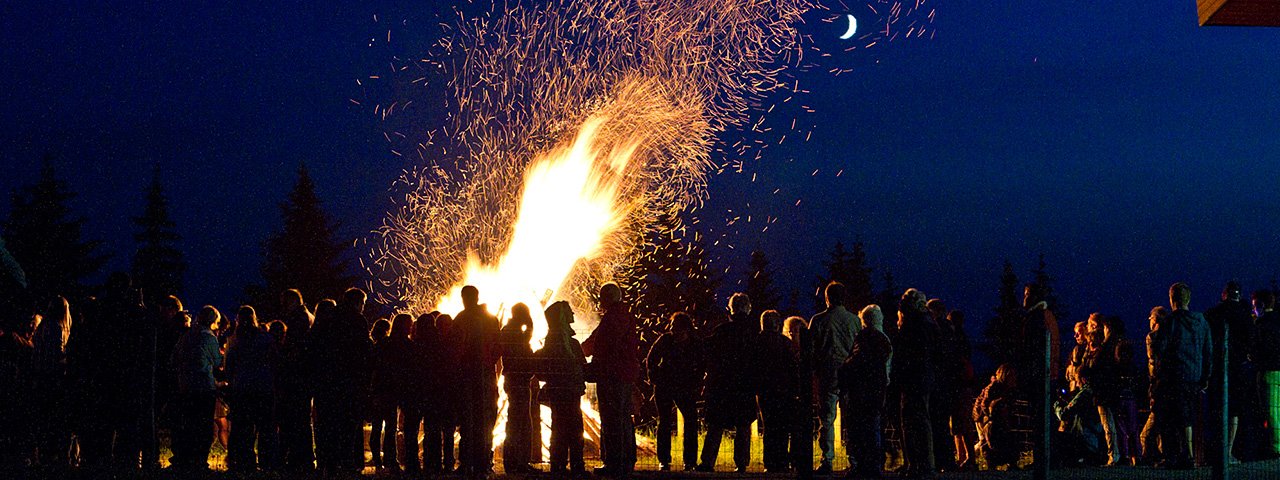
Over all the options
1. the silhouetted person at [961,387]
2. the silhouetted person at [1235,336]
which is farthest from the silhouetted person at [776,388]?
the silhouetted person at [1235,336]

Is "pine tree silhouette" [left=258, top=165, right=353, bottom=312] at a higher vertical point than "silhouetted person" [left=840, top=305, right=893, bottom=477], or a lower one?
higher

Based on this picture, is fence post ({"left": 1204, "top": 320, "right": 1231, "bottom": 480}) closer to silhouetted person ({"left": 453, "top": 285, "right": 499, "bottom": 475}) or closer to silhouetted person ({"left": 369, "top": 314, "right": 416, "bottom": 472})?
silhouetted person ({"left": 453, "top": 285, "right": 499, "bottom": 475})

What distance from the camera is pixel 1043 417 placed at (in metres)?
10.9

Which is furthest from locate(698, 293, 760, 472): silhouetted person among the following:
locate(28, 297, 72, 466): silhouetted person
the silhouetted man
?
locate(28, 297, 72, 466): silhouetted person

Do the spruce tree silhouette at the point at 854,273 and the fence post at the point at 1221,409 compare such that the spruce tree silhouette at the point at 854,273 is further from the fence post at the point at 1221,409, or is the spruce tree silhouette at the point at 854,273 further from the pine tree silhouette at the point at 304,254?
the fence post at the point at 1221,409

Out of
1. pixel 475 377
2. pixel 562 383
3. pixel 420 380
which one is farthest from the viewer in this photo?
pixel 562 383

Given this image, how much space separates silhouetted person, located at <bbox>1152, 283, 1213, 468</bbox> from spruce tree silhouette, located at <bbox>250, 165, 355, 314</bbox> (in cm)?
5111

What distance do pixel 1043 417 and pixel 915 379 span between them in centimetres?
171

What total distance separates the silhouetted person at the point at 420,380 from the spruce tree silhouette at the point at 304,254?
1915 inches

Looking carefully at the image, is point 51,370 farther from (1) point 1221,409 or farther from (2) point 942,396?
(1) point 1221,409

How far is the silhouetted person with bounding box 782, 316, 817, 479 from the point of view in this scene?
1199 cm

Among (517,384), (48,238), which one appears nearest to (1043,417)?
(517,384)

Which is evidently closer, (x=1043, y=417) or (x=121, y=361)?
(x=1043, y=417)

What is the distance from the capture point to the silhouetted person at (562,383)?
43.8 feet
